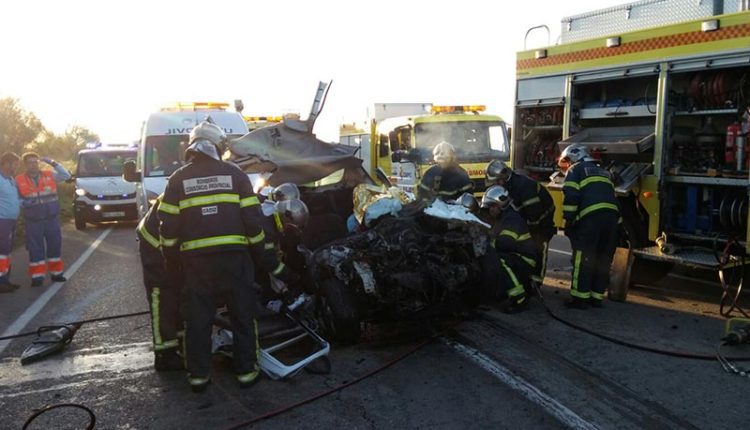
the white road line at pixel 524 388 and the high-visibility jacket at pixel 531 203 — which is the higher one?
the high-visibility jacket at pixel 531 203

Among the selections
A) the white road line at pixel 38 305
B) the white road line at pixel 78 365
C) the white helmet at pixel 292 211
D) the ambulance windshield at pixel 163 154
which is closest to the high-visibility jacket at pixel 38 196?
the white road line at pixel 38 305

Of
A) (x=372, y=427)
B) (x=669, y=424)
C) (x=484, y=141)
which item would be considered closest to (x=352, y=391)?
(x=372, y=427)

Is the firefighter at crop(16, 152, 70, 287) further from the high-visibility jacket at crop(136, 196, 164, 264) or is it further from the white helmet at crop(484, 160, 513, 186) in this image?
the white helmet at crop(484, 160, 513, 186)

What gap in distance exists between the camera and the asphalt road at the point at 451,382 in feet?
13.7

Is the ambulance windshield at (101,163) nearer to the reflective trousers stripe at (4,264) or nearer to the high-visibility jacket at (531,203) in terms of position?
the reflective trousers stripe at (4,264)

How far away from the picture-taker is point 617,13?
8492mm

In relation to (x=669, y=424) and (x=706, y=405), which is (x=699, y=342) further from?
(x=669, y=424)

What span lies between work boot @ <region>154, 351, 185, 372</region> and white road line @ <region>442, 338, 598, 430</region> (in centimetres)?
224

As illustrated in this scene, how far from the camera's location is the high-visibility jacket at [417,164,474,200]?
8.23 meters

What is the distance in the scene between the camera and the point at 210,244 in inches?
177

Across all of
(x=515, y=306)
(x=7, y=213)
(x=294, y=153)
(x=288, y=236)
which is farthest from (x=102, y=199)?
(x=515, y=306)

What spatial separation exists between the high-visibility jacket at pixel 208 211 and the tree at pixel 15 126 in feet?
74.9

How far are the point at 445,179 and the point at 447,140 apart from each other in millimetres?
3608

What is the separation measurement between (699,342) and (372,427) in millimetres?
3298
